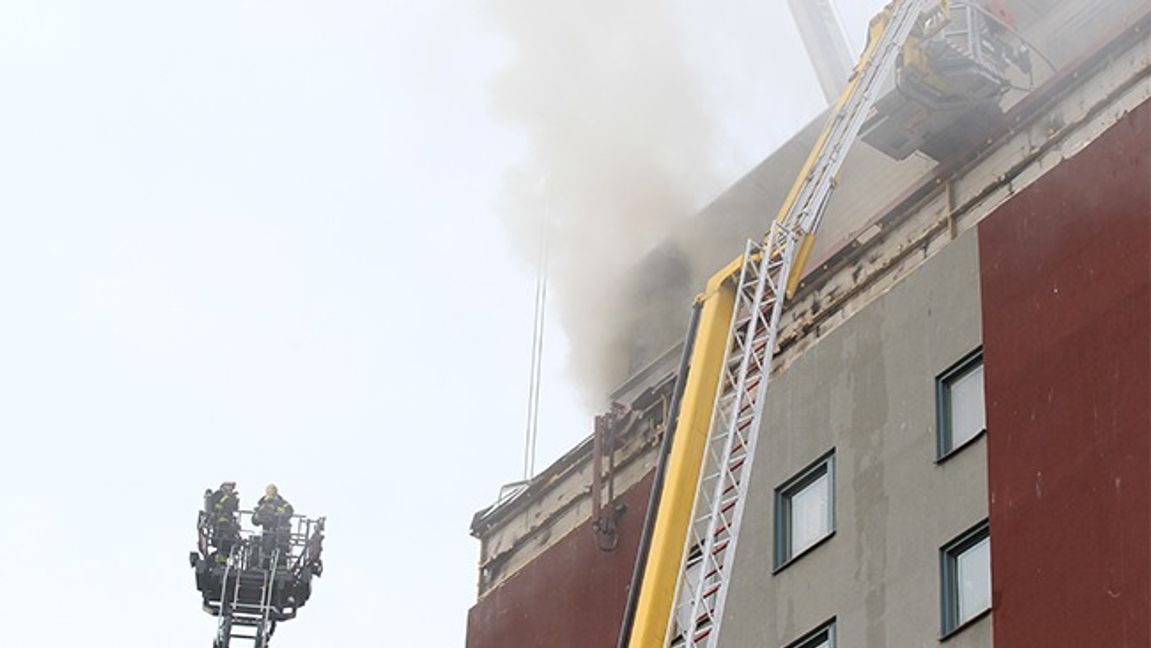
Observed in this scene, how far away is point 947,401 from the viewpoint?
1110 inches

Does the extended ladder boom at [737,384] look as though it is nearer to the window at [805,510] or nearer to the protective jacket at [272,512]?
the window at [805,510]

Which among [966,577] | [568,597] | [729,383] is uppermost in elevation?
[729,383]

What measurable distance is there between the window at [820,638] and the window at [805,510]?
1149mm

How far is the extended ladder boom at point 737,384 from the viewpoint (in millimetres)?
27391

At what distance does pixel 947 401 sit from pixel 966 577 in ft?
7.72

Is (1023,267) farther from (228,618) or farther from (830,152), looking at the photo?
(228,618)

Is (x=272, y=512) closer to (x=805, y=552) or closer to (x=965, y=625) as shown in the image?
(x=805, y=552)

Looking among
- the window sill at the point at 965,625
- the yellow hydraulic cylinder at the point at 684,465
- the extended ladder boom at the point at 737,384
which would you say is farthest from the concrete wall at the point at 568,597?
the window sill at the point at 965,625

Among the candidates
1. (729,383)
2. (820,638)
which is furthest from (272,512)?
(820,638)

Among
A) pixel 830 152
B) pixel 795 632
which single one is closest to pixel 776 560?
pixel 795 632

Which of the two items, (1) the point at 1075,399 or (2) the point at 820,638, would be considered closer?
(1) the point at 1075,399

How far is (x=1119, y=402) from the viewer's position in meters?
25.1

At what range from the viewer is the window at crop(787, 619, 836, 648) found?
2867 cm

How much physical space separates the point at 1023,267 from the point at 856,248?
14.1 ft
